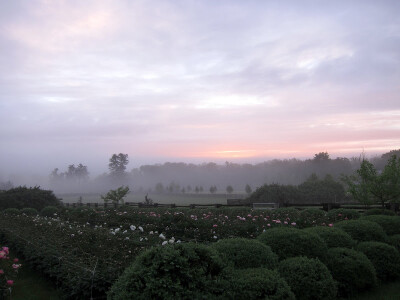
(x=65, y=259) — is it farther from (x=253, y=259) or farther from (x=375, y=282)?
(x=375, y=282)

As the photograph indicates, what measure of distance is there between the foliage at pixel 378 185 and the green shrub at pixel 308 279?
9.41 m

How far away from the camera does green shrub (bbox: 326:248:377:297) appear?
622 cm

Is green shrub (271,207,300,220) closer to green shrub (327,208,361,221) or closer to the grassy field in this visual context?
green shrub (327,208,361,221)

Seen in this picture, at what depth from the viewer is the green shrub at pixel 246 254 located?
5.10m

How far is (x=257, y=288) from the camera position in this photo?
4246 mm

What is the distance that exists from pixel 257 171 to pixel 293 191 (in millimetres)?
78708

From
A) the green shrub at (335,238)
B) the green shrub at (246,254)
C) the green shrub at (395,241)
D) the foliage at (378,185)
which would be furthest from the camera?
the foliage at (378,185)

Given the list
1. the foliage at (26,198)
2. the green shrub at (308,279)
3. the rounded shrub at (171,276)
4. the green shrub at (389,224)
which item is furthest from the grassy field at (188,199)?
the rounded shrub at (171,276)

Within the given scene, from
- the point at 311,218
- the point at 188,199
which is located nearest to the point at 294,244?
the point at 311,218

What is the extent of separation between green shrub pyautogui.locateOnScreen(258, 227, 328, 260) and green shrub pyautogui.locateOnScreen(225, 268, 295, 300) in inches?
69.9

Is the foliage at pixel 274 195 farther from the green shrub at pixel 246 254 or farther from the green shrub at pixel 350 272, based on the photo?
the green shrub at pixel 246 254

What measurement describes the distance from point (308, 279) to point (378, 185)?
9955 millimetres

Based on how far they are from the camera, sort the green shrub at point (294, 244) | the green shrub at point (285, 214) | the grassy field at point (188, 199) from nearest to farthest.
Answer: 1. the green shrub at point (294, 244)
2. the green shrub at point (285, 214)
3. the grassy field at point (188, 199)

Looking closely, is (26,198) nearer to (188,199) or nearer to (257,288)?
(257,288)
